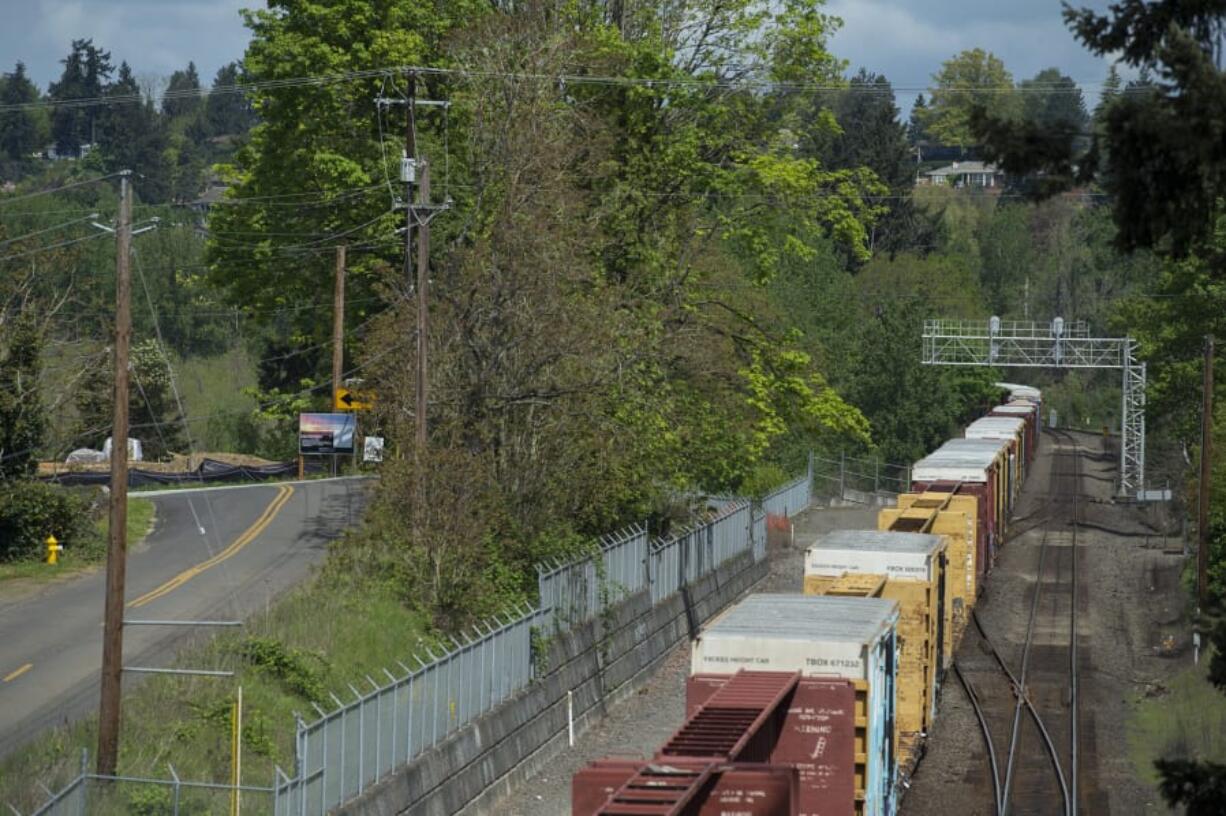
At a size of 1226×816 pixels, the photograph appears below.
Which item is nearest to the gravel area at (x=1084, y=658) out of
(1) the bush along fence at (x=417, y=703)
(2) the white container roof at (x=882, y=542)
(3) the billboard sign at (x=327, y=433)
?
(2) the white container roof at (x=882, y=542)

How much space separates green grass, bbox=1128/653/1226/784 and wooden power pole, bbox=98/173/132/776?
56.0 ft

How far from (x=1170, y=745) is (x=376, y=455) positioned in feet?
59.3

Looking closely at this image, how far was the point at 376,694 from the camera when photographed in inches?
917

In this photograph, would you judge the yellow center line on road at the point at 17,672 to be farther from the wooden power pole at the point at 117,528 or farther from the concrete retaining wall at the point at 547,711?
the wooden power pole at the point at 117,528

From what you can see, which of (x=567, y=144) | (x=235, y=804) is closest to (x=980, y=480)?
(x=567, y=144)

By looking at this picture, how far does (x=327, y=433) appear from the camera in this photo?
49094 mm

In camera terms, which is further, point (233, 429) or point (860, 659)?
point (233, 429)

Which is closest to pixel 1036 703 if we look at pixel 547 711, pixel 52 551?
pixel 547 711

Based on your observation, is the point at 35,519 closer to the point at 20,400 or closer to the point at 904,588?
the point at 20,400

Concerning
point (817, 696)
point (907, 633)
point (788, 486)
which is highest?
point (817, 696)

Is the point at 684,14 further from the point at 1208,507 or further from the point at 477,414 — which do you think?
the point at 1208,507

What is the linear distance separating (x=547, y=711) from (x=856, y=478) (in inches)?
1838

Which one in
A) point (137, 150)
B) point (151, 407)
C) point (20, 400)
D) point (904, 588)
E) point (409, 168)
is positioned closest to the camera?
point (904, 588)

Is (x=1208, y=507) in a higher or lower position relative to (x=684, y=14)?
lower
